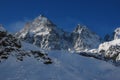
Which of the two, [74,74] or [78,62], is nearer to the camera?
[74,74]

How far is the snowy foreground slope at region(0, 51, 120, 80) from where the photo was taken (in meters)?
46.5

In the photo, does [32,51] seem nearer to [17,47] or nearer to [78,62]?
[17,47]

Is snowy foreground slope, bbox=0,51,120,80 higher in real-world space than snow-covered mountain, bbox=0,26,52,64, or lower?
lower

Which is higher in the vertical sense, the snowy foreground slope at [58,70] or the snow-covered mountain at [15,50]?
the snow-covered mountain at [15,50]

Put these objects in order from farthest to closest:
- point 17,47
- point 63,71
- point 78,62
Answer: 1. point 78,62
2. point 17,47
3. point 63,71

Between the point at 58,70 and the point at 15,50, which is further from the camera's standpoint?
the point at 15,50

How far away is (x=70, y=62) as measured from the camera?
183ft

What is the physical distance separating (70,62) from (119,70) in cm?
689

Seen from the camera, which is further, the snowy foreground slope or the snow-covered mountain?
the snow-covered mountain

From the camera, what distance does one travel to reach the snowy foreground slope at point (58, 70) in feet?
153

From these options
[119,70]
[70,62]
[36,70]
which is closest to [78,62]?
[70,62]

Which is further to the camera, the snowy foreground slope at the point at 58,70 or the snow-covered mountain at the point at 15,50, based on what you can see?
the snow-covered mountain at the point at 15,50

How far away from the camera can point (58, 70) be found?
4894 cm

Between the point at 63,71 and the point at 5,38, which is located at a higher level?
the point at 5,38
